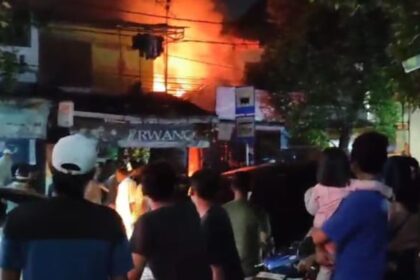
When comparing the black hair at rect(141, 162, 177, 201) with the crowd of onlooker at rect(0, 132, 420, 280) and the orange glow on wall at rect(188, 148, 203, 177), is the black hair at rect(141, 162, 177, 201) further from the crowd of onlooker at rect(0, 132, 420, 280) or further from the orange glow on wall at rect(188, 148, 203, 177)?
the orange glow on wall at rect(188, 148, 203, 177)

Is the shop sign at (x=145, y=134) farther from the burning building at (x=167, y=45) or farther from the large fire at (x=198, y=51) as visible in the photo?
the large fire at (x=198, y=51)

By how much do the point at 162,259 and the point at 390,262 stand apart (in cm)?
142

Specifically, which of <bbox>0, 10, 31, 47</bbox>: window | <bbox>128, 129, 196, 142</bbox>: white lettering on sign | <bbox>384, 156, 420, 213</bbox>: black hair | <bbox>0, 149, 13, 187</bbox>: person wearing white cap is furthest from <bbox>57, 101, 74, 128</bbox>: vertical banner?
<bbox>384, 156, 420, 213</bbox>: black hair

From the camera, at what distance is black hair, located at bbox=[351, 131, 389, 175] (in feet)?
16.7

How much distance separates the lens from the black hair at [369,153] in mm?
5098

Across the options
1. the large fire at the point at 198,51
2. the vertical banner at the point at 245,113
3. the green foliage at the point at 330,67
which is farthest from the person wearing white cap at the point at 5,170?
the large fire at the point at 198,51

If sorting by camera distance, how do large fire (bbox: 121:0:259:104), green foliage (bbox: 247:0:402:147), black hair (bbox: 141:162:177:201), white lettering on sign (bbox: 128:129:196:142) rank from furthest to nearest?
large fire (bbox: 121:0:259:104), white lettering on sign (bbox: 128:129:196:142), green foliage (bbox: 247:0:402:147), black hair (bbox: 141:162:177:201)

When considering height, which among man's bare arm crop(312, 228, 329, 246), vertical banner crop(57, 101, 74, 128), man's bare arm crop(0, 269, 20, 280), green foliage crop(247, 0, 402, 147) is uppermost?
green foliage crop(247, 0, 402, 147)

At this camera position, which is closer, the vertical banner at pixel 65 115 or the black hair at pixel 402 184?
the black hair at pixel 402 184

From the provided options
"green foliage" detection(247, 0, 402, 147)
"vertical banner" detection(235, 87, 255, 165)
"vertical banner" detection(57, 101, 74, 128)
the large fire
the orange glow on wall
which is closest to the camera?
A: "vertical banner" detection(235, 87, 255, 165)

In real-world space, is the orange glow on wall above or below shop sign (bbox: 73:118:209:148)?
below

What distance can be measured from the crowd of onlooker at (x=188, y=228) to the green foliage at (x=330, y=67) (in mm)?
17023

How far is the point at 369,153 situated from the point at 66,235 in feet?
5.64

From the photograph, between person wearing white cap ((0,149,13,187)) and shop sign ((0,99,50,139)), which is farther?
shop sign ((0,99,50,139))
